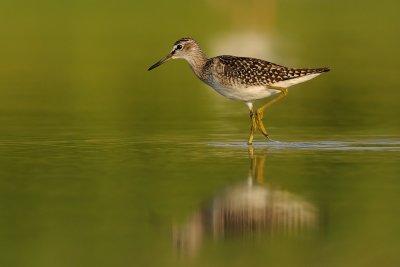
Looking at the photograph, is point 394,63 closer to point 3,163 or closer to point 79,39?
point 79,39

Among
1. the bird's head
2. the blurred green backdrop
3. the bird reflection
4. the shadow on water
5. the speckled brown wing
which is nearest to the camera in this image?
the blurred green backdrop

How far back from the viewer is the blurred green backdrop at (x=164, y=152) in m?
11.5

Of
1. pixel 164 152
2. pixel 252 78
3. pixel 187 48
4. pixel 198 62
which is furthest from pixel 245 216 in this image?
pixel 187 48

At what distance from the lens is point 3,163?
1652 centimetres

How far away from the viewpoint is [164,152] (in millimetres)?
17500

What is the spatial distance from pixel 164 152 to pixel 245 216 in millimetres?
4872

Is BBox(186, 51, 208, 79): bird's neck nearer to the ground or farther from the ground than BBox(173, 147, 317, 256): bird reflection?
farther from the ground

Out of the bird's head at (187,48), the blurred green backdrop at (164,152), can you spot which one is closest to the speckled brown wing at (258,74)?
the blurred green backdrop at (164,152)

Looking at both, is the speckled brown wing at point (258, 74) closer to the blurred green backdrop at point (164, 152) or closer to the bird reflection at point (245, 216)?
the blurred green backdrop at point (164, 152)

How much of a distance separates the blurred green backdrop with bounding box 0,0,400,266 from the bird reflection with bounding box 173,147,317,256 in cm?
17

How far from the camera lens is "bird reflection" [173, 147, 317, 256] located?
39.3ft

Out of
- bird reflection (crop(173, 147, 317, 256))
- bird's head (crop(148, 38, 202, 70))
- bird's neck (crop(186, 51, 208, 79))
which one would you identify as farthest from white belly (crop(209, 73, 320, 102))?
bird reflection (crop(173, 147, 317, 256))

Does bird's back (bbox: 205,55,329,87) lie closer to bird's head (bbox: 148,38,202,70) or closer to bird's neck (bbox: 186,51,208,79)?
bird's neck (bbox: 186,51,208,79)

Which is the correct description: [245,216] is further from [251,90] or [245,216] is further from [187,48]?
[187,48]
